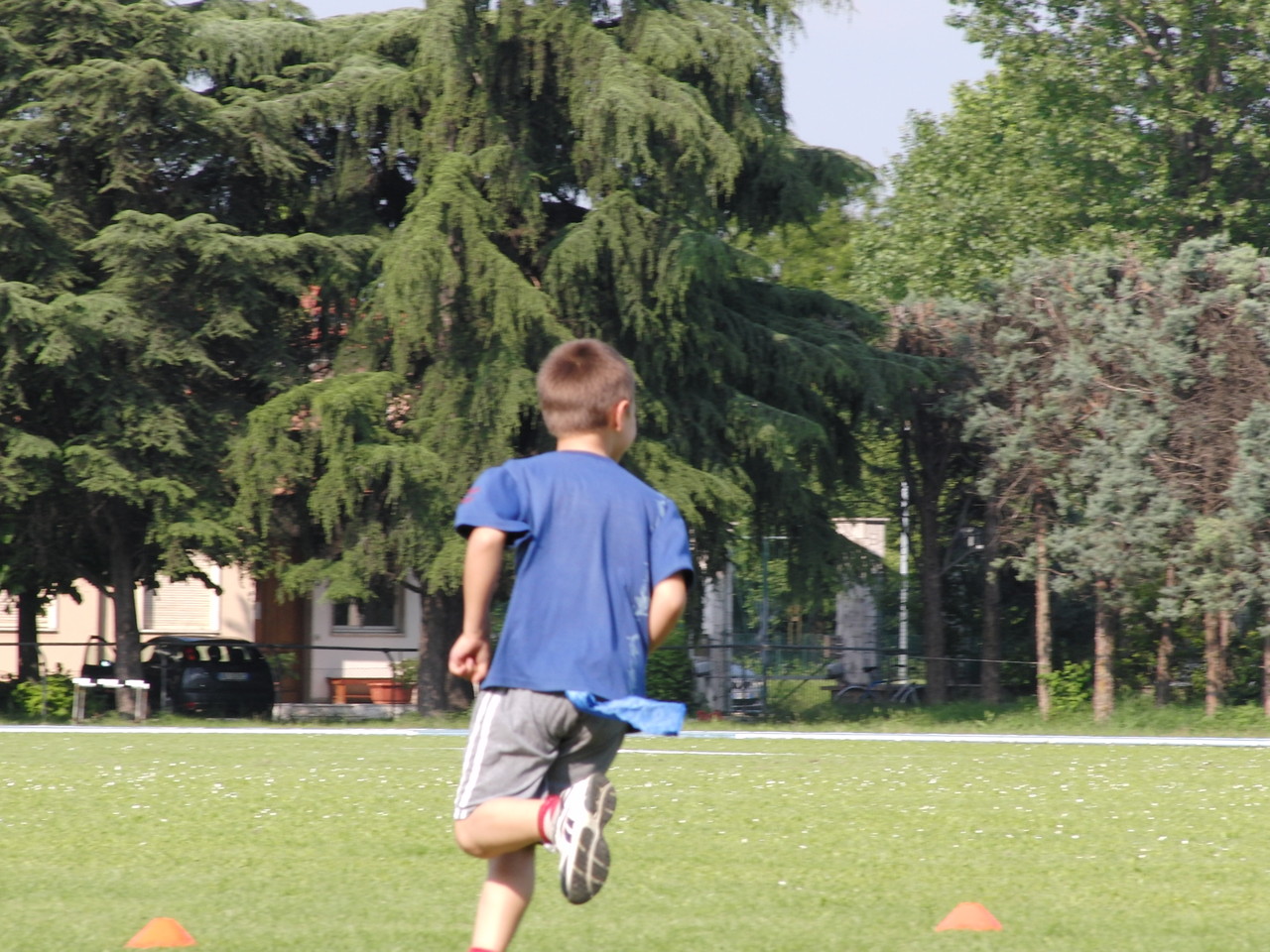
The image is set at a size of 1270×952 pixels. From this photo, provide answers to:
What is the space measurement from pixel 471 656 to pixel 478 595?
18 centimetres

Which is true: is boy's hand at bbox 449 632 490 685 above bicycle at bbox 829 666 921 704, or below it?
above

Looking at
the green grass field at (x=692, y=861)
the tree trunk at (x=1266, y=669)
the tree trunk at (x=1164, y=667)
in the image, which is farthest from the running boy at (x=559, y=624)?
the tree trunk at (x=1164, y=667)

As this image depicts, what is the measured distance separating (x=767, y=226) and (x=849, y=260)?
127ft

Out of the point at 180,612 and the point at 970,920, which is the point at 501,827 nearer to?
the point at 970,920

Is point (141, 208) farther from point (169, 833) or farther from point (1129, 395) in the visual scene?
point (169, 833)

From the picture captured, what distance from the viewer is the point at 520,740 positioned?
179 inches

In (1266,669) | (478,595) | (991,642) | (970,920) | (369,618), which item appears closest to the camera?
(478,595)

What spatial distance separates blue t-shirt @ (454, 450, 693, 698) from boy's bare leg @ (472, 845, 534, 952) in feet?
1.73

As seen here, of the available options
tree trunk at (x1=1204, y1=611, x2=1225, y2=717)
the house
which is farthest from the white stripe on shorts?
the house

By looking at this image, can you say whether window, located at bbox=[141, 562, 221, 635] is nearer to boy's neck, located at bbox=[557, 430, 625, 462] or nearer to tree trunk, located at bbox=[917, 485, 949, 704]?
tree trunk, located at bbox=[917, 485, 949, 704]

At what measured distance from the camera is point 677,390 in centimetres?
2459

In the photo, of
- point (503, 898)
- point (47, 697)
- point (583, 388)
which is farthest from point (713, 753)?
point (47, 697)

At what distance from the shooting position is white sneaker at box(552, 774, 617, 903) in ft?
14.1

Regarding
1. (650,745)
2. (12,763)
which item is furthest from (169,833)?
(650,745)
